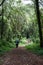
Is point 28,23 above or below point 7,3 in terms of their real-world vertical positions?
below

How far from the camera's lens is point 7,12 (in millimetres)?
34188

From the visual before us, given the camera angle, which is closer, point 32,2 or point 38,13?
point 38,13

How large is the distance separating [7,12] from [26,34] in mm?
25988

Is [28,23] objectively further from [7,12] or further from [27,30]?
[7,12]

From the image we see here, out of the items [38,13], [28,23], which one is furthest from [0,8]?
[28,23]

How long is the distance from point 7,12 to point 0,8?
1811 millimetres

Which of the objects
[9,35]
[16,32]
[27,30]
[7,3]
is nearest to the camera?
[7,3]

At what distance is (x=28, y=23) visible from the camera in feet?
169

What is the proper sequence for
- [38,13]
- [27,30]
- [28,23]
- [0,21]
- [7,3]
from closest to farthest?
[38,13] < [7,3] < [0,21] < [28,23] < [27,30]

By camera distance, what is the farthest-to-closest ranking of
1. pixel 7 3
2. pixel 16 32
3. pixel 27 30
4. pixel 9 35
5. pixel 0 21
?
pixel 27 30, pixel 16 32, pixel 9 35, pixel 0 21, pixel 7 3

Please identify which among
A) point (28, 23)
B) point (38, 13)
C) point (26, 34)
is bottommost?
point (26, 34)

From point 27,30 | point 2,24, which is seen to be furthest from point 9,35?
point 27,30

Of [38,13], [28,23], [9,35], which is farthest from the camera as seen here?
[28,23]

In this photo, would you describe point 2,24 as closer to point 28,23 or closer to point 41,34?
point 41,34
